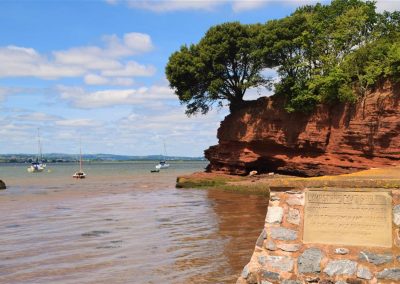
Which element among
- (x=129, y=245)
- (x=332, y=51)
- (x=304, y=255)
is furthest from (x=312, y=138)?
(x=304, y=255)

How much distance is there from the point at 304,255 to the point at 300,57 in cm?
3490


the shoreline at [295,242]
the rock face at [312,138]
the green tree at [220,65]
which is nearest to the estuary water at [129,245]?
the shoreline at [295,242]

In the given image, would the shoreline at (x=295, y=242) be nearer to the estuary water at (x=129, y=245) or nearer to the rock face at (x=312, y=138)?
the estuary water at (x=129, y=245)

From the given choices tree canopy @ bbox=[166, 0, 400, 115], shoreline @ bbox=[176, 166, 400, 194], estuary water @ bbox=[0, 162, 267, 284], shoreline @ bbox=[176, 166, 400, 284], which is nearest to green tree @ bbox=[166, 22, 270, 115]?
tree canopy @ bbox=[166, 0, 400, 115]

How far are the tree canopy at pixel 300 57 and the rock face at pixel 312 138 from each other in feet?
3.95

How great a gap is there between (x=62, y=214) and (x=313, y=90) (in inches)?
897

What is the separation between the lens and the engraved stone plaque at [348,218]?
252 inches

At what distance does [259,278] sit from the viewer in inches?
270

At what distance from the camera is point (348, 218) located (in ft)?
21.8

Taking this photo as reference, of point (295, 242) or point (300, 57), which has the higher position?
point (300, 57)

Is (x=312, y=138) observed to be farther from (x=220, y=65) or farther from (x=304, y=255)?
(x=304, y=255)

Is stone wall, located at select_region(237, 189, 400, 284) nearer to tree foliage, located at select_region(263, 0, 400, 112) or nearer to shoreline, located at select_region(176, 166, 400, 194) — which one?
shoreline, located at select_region(176, 166, 400, 194)

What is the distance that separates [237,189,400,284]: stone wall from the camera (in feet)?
20.6

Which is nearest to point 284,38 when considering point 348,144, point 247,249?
point 348,144
